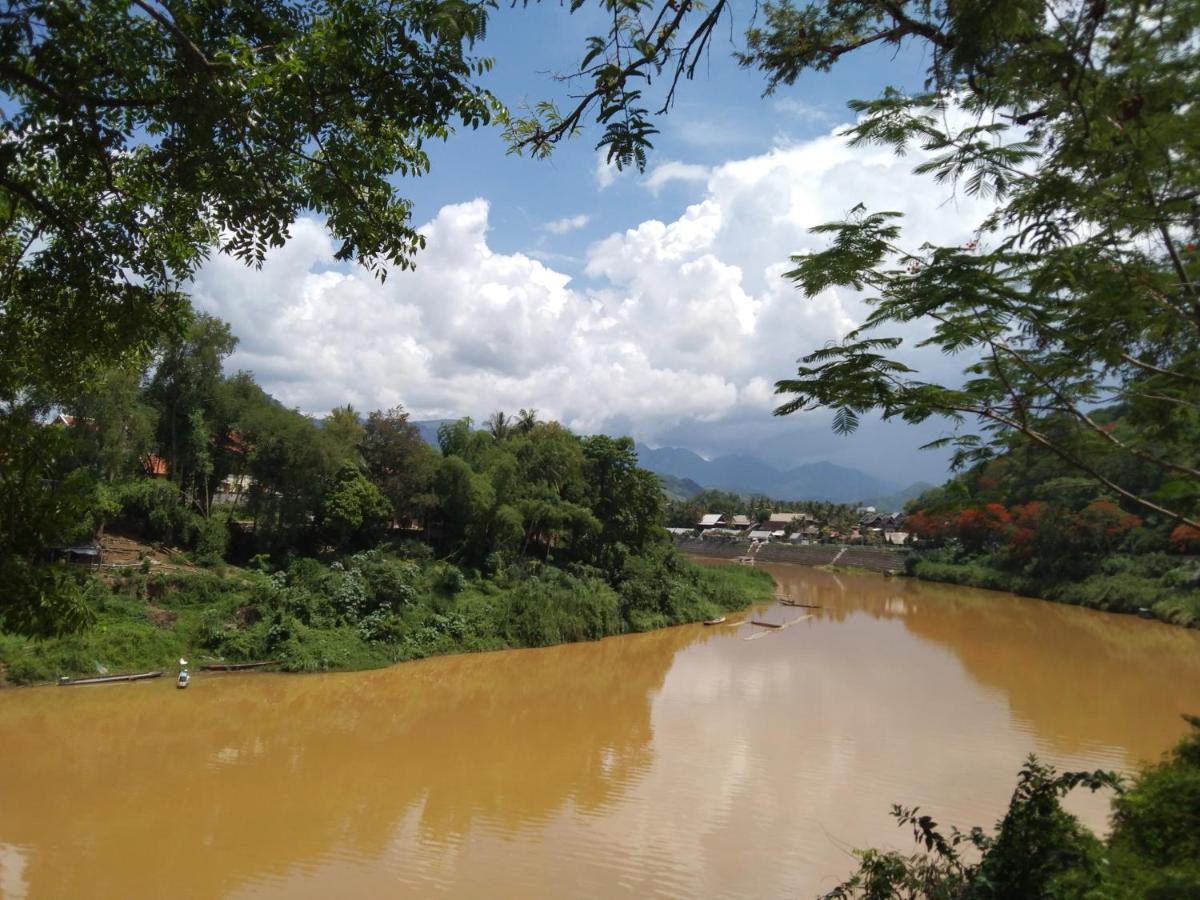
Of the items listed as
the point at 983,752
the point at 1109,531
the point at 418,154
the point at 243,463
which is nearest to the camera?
the point at 418,154

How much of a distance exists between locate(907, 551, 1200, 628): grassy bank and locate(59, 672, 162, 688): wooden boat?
24.1m

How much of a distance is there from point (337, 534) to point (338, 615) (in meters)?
4.14

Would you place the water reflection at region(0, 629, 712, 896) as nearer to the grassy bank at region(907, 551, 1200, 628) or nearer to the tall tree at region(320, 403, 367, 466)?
the tall tree at region(320, 403, 367, 466)

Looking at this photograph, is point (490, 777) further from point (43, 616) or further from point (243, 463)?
point (243, 463)

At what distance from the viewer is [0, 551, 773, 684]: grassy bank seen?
12.3 meters

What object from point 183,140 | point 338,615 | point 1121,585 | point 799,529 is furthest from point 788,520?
point 183,140

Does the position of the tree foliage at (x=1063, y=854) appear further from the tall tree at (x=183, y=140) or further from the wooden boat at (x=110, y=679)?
the wooden boat at (x=110, y=679)

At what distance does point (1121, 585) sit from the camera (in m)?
23.8

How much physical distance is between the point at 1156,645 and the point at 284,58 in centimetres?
2293

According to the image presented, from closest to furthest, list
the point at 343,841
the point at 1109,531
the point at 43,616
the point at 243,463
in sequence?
the point at 43,616, the point at 343,841, the point at 243,463, the point at 1109,531

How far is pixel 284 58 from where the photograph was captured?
2064 millimetres

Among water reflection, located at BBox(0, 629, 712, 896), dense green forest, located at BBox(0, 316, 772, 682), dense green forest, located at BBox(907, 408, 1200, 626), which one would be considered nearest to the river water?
water reflection, located at BBox(0, 629, 712, 896)

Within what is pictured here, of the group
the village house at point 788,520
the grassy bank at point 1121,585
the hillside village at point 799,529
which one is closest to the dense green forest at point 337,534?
the grassy bank at point 1121,585

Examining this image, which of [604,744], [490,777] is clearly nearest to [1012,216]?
[490,777]
